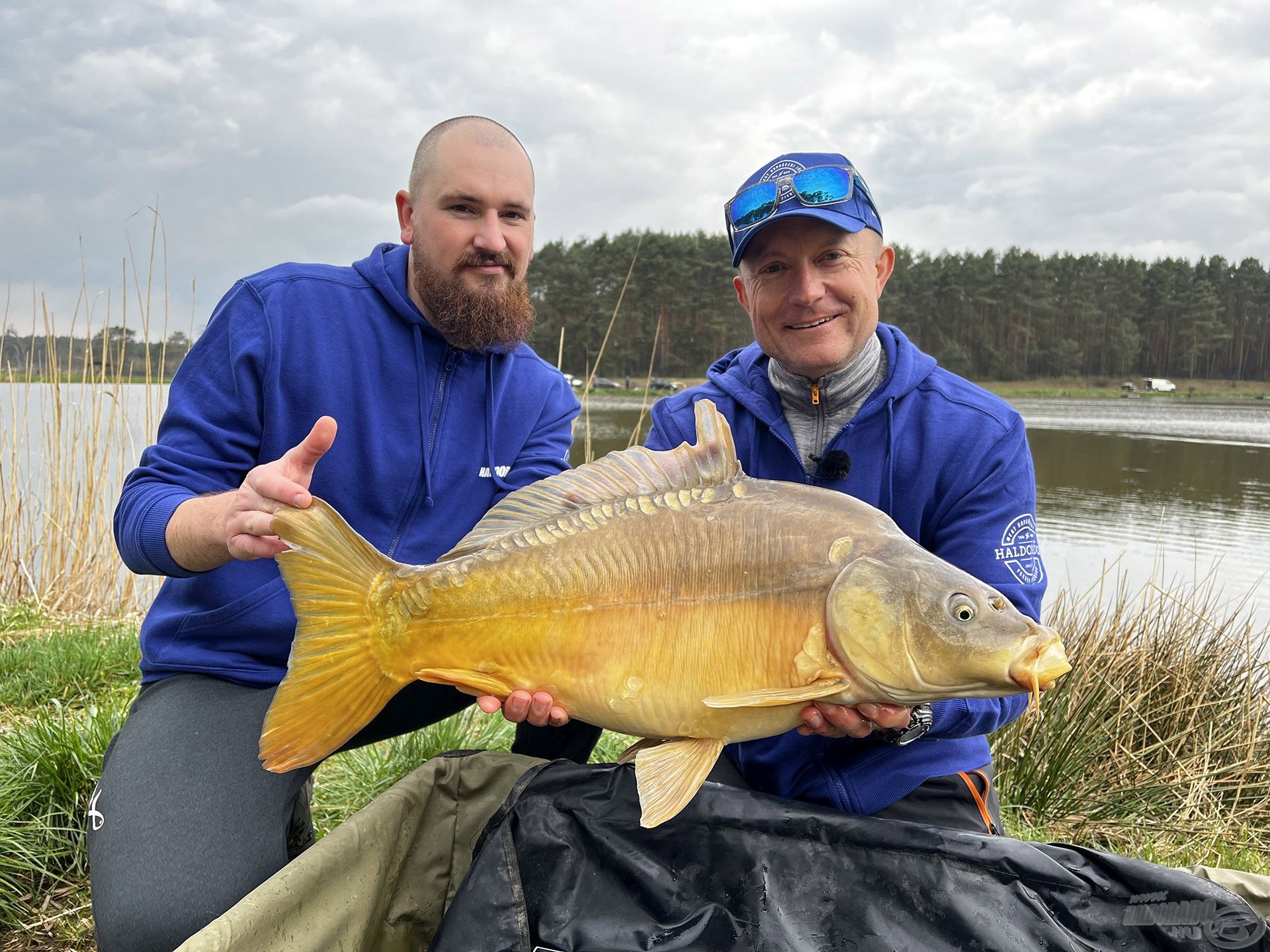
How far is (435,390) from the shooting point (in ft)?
6.71

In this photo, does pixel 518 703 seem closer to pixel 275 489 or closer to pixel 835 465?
pixel 275 489

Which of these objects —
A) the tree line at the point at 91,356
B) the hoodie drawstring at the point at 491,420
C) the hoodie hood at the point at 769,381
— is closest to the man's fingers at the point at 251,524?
the hoodie drawstring at the point at 491,420

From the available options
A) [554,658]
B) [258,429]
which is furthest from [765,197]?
[258,429]

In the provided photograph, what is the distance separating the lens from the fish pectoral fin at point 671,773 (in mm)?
1253

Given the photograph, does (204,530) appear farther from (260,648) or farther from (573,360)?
(573,360)

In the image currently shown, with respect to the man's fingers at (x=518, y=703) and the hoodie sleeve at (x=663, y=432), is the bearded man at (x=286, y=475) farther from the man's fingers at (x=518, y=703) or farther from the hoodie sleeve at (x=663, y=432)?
the hoodie sleeve at (x=663, y=432)

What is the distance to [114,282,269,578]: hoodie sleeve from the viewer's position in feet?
5.60

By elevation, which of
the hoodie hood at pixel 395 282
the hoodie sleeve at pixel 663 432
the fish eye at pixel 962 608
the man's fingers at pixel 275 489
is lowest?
the fish eye at pixel 962 608

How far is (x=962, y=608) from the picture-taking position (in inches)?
46.4

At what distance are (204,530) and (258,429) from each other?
0.42 m

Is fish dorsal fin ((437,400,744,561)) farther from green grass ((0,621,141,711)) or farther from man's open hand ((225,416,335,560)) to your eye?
green grass ((0,621,141,711))

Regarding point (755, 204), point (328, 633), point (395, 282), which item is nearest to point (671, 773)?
point (328, 633)

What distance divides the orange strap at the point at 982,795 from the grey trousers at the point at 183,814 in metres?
1.31

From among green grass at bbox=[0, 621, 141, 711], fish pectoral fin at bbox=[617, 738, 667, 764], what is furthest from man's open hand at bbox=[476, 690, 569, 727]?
green grass at bbox=[0, 621, 141, 711]
